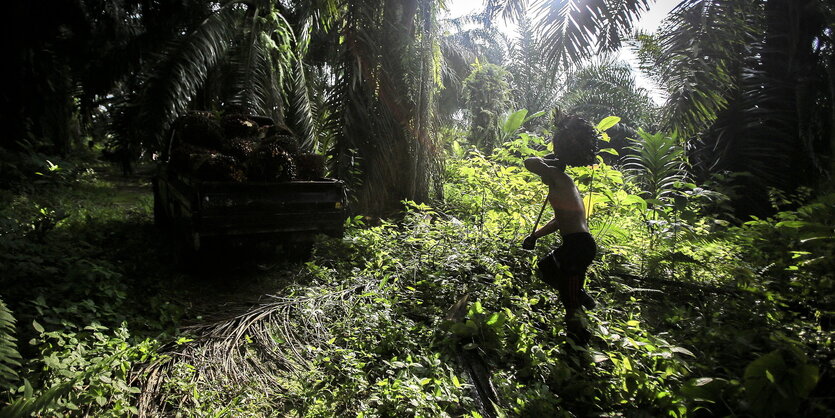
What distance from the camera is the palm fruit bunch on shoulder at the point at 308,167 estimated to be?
504cm

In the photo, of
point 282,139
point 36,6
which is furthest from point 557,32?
point 36,6

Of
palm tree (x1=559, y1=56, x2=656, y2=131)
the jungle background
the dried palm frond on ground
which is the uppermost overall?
palm tree (x1=559, y1=56, x2=656, y2=131)

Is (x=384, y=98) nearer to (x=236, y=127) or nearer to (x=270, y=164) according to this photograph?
(x=236, y=127)

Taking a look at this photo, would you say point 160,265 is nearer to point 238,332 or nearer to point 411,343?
point 238,332

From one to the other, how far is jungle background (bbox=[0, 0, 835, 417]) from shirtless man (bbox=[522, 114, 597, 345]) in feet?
0.71

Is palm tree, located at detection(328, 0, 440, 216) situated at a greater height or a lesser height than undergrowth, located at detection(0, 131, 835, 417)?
greater

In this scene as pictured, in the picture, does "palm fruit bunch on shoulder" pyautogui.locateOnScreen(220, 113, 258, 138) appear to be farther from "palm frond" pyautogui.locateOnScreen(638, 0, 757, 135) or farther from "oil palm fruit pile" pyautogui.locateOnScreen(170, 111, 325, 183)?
"palm frond" pyautogui.locateOnScreen(638, 0, 757, 135)

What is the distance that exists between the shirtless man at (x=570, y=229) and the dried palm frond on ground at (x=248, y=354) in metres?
1.73

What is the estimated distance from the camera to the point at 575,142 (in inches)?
113

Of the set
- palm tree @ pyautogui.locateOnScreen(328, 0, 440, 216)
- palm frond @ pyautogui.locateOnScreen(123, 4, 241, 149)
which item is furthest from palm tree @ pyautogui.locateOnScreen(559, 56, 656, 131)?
palm frond @ pyautogui.locateOnScreen(123, 4, 241, 149)

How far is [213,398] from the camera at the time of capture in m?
2.36

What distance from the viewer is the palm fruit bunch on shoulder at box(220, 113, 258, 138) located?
5.23m

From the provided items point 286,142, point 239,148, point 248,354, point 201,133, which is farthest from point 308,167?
point 248,354

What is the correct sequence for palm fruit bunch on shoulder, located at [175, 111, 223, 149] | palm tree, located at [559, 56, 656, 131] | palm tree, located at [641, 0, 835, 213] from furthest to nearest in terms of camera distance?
palm tree, located at [559, 56, 656, 131]
palm tree, located at [641, 0, 835, 213]
palm fruit bunch on shoulder, located at [175, 111, 223, 149]
